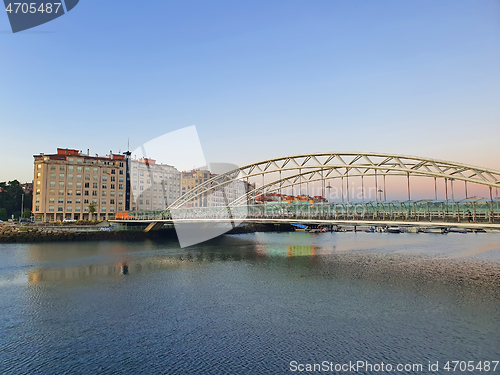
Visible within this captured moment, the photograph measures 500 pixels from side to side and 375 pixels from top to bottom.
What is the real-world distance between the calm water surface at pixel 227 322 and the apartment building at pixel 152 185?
75553 mm

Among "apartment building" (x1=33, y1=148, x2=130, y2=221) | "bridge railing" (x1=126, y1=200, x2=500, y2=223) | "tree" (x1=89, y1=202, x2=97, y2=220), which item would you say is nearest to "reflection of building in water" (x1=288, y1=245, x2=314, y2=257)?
"bridge railing" (x1=126, y1=200, x2=500, y2=223)

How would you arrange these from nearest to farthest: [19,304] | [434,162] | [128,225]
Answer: [19,304]
[434,162]
[128,225]

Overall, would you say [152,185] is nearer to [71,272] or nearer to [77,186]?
[77,186]

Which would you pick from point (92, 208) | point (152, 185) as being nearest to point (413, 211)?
point (92, 208)

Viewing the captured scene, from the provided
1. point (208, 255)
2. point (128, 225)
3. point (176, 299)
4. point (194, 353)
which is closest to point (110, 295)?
point (176, 299)

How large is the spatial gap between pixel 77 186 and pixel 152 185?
1007 inches

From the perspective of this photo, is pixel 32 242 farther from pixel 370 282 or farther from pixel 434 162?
pixel 434 162

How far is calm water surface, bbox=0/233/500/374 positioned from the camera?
46.9 feet

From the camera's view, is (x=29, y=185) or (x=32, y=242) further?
(x=29, y=185)

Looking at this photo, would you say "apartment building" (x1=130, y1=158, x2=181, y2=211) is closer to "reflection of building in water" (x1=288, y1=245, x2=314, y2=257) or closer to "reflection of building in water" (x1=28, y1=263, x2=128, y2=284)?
"reflection of building in water" (x1=288, y1=245, x2=314, y2=257)

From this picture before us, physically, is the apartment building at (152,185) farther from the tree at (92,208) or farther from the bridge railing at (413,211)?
the bridge railing at (413,211)

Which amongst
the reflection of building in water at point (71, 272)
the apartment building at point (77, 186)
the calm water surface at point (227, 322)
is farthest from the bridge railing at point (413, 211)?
the apartment building at point (77, 186)

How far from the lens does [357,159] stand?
40344mm

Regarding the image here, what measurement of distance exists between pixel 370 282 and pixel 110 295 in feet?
66.2
